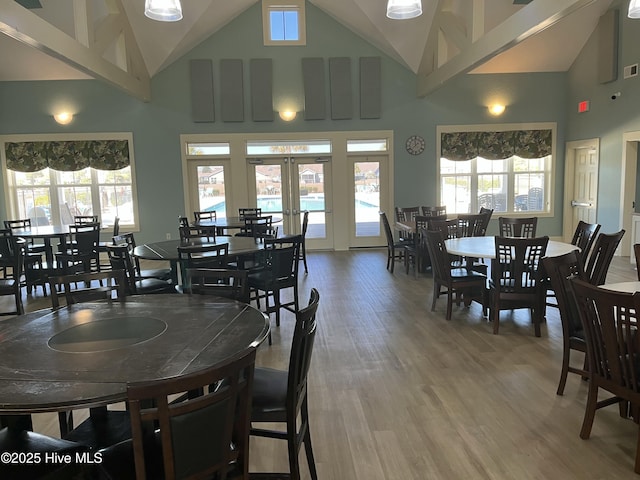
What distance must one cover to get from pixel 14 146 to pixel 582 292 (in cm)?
1005

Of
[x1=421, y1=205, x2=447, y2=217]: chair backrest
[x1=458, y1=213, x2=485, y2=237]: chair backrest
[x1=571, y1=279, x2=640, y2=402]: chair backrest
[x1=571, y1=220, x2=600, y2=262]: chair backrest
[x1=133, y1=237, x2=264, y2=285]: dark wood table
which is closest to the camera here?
[x1=571, y1=279, x2=640, y2=402]: chair backrest

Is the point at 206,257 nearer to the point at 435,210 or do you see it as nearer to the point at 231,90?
the point at 435,210

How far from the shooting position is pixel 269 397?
86.9 inches

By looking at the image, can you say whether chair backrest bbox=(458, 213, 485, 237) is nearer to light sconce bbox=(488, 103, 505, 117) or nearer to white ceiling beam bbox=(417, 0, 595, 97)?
white ceiling beam bbox=(417, 0, 595, 97)

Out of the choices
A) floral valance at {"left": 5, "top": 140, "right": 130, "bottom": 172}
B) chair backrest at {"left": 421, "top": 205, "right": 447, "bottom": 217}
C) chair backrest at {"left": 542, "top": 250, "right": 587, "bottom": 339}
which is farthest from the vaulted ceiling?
chair backrest at {"left": 542, "top": 250, "right": 587, "bottom": 339}

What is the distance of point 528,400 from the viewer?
314cm

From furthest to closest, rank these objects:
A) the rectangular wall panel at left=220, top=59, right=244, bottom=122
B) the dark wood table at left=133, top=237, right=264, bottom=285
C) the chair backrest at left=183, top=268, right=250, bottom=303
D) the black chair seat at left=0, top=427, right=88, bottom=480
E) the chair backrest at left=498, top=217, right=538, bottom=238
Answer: the rectangular wall panel at left=220, top=59, right=244, bottom=122
the chair backrest at left=498, top=217, right=538, bottom=238
the dark wood table at left=133, top=237, right=264, bottom=285
the chair backrest at left=183, top=268, right=250, bottom=303
the black chair seat at left=0, top=427, right=88, bottom=480

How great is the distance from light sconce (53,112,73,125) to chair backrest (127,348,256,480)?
9.07 metres

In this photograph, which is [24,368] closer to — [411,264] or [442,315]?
[442,315]

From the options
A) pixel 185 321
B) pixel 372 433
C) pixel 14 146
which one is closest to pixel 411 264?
pixel 372 433

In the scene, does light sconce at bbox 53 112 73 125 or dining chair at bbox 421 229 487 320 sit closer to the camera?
dining chair at bbox 421 229 487 320

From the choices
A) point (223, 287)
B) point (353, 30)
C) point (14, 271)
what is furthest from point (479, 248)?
point (353, 30)

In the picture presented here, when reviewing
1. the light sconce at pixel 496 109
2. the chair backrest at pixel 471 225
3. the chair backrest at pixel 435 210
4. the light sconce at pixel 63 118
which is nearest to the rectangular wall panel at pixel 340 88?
the chair backrest at pixel 435 210

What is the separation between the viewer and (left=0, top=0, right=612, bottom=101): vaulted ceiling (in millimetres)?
7262
